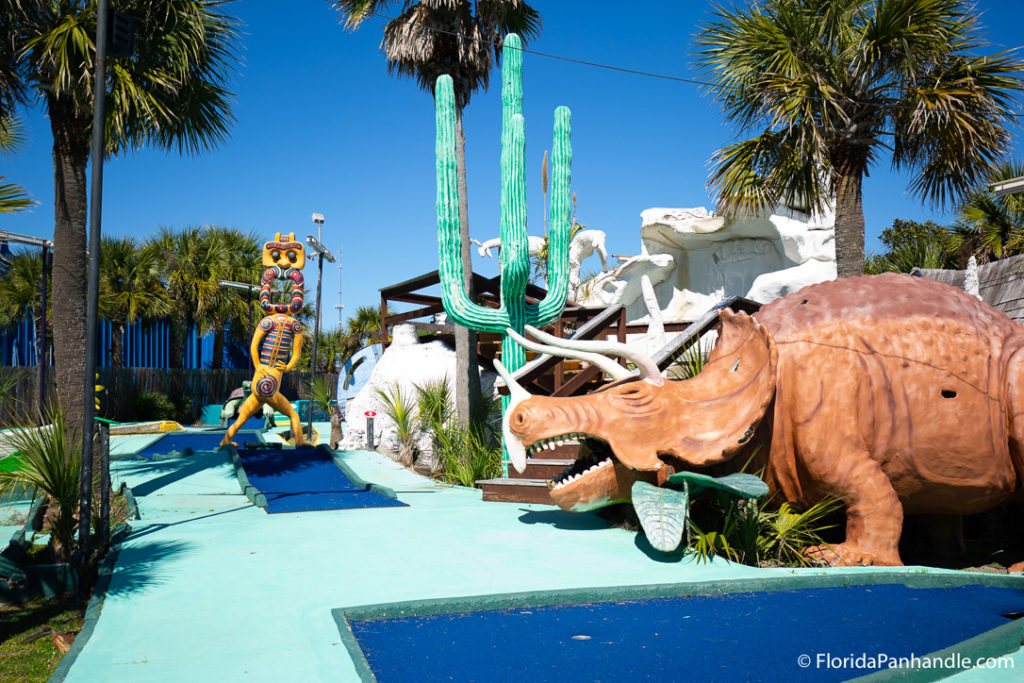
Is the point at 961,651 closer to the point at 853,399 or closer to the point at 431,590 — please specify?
the point at 853,399

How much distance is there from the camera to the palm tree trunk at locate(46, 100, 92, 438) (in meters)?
6.84

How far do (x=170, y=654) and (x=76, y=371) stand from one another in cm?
477

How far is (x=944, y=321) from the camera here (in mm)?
4871

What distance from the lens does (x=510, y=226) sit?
25.9 feet

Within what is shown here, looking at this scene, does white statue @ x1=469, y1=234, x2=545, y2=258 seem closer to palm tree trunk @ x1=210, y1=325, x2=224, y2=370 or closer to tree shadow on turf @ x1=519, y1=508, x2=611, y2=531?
palm tree trunk @ x1=210, y1=325, x2=224, y2=370

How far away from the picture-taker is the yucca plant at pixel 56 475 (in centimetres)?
488

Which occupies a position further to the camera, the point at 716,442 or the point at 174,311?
the point at 174,311

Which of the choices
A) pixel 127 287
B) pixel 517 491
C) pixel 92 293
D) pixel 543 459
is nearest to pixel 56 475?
pixel 92 293

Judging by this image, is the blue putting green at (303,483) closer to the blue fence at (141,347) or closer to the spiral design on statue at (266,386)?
the spiral design on statue at (266,386)

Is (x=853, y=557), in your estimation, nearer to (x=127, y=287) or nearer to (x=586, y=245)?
(x=586, y=245)

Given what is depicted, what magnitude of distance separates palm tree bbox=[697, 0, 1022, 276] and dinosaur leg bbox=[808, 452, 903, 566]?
416 centimetres

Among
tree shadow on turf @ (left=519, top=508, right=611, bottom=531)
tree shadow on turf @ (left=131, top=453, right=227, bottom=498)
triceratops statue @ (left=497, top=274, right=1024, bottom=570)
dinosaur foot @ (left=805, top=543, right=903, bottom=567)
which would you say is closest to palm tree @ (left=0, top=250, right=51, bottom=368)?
tree shadow on turf @ (left=131, top=453, right=227, bottom=498)

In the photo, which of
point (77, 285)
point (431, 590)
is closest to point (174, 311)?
point (77, 285)

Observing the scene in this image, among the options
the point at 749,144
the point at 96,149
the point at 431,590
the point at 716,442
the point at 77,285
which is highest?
the point at 749,144
